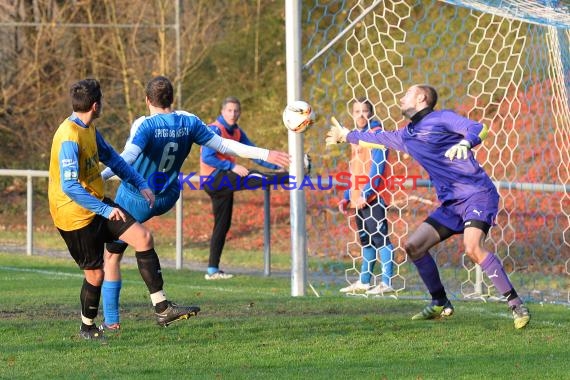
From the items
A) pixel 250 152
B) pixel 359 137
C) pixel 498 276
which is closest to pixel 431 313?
pixel 498 276

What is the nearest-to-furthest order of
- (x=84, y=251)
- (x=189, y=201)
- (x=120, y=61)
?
(x=84, y=251)
(x=189, y=201)
(x=120, y=61)

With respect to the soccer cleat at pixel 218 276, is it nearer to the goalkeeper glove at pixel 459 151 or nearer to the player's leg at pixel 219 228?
the player's leg at pixel 219 228

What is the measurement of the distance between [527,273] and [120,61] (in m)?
10.9

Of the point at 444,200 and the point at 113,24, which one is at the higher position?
the point at 113,24

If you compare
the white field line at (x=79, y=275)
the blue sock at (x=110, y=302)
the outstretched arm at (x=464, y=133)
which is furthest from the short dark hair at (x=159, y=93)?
the white field line at (x=79, y=275)

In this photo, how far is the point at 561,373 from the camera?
6.55 metres

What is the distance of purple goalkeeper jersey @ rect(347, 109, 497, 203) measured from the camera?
8.73 metres

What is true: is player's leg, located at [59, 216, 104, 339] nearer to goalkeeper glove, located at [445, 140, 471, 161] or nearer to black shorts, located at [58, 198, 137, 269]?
black shorts, located at [58, 198, 137, 269]

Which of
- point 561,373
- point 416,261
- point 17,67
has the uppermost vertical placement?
point 17,67

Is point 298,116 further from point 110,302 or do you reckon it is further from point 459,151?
point 110,302

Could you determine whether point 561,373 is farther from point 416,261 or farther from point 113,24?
point 113,24

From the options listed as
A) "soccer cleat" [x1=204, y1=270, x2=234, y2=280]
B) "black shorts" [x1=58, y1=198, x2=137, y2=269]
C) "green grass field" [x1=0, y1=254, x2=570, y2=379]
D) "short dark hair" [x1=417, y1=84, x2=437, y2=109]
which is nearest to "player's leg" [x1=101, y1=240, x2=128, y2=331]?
"green grass field" [x1=0, y1=254, x2=570, y2=379]

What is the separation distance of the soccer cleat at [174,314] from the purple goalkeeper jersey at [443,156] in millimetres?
2383

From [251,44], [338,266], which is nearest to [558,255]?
[338,266]
